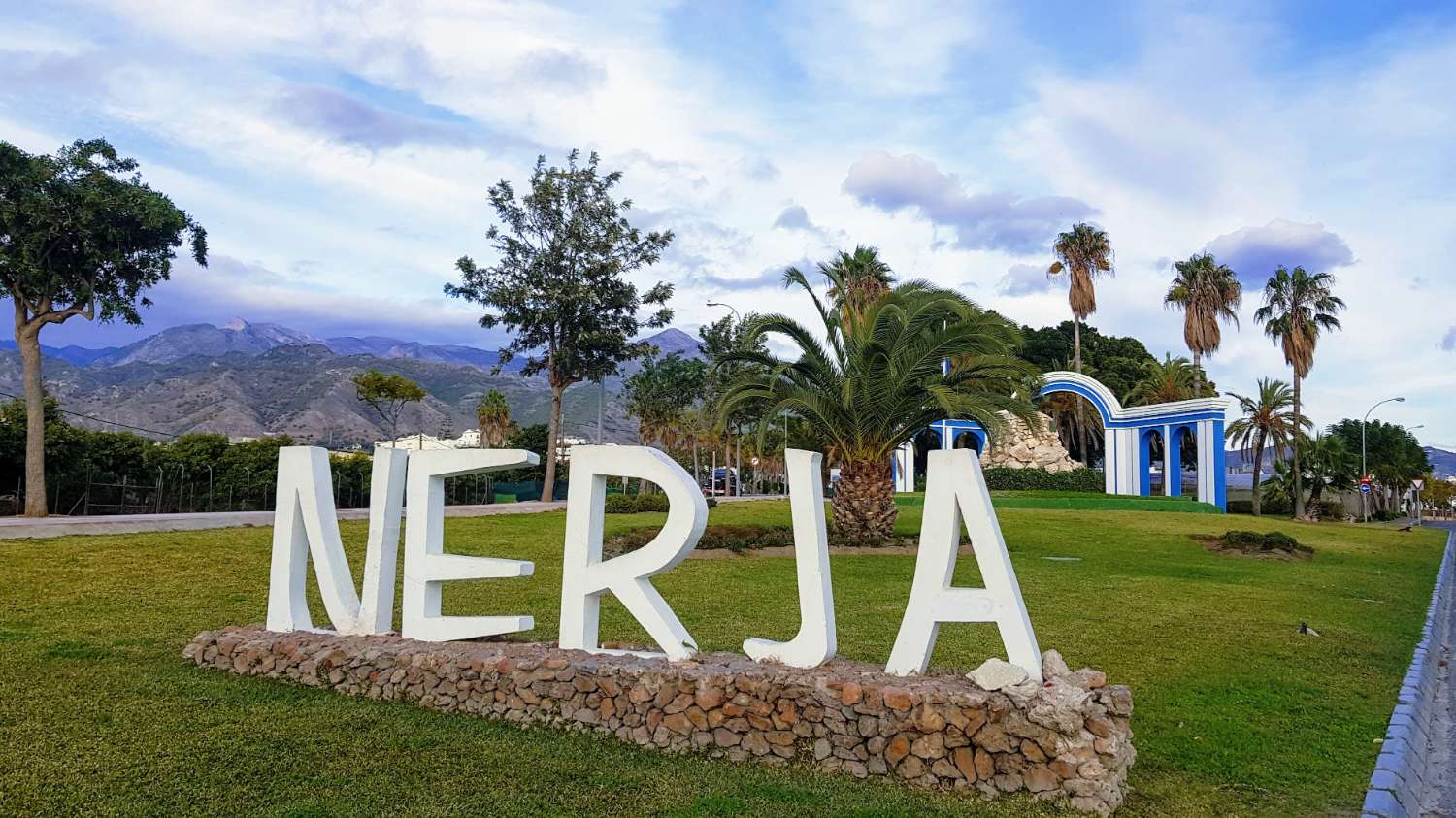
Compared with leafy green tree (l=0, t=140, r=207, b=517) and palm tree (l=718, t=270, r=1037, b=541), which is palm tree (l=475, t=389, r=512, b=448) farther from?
palm tree (l=718, t=270, r=1037, b=541)

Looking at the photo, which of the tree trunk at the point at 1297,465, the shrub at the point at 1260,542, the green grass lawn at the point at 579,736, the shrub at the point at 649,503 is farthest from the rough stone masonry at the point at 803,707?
the tree trunk at the point at 1297,465

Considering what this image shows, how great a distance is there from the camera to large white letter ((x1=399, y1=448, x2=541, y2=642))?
7.51m

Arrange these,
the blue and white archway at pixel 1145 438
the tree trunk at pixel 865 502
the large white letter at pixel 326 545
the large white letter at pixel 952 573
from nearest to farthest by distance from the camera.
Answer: the large white letter at pixel 952 573, the large white letter at pixel 326 545, the tree trunk at pixel 865 502, the blue and white archway at pixel 1145 438

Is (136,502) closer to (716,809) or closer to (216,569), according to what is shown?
(216,569)

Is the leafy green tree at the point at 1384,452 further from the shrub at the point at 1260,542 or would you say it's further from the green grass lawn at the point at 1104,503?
the shrub at the point at 1260,542

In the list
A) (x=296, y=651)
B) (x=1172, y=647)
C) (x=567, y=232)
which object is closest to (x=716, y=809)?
(x=296, y=651)

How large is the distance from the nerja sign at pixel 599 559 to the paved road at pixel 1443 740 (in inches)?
114

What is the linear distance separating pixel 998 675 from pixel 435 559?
15.2 feet

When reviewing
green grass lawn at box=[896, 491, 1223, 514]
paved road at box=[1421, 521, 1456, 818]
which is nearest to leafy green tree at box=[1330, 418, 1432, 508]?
green grass lawn at box=[896, 491, 1223, 514]

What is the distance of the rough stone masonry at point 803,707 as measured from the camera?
5.45 m

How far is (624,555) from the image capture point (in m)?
7.15

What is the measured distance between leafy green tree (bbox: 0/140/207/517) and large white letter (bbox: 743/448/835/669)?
26.0 m

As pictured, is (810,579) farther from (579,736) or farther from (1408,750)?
(1408,750)

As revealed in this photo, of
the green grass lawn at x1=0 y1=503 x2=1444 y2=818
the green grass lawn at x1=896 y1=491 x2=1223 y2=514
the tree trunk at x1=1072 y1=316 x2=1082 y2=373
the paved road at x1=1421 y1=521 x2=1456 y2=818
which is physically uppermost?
the tree trunk at x1=1072 y1=316 x2=1082 y2=373
